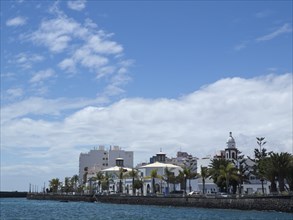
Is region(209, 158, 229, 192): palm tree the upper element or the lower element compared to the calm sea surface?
upper

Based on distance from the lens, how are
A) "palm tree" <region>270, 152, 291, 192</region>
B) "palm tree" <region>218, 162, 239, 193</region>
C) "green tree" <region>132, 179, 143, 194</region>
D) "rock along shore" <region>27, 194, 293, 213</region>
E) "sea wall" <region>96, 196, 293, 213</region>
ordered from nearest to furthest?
"sea wall" <region>96, 196, 293, 213</region> → "rock along shore" <region>27, 194, 293, 213</region> → "palm tree" <region>270, 152, 291, 192</region> → "palm tree" <region>218, 162, 239, 193</region> → "green tree" <region>132, 179, 143, 194</region>

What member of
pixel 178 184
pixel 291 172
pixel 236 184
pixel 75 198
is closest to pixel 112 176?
pixel 75 198

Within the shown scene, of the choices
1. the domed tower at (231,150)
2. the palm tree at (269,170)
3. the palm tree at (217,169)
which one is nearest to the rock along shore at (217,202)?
the palm tree at (269,170)

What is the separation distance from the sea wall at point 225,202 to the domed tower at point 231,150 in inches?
995

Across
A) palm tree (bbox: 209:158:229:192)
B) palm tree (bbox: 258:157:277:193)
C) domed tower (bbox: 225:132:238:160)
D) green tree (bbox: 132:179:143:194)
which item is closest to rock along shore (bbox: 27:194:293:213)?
green tree (bbox: 132:179:143:194)

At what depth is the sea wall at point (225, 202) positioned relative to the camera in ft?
259

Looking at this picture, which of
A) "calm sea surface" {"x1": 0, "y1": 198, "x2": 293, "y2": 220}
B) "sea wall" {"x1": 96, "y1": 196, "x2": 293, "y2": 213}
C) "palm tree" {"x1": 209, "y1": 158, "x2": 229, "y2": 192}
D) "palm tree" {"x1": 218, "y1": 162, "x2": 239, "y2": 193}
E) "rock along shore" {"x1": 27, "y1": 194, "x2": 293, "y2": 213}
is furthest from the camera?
"palm tree" {"x1": 209, "y1": 158, "x2": 229, "y2": 192}

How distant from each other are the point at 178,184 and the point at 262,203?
2251 inches

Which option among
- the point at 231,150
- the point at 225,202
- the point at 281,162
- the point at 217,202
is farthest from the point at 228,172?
the point at 231,150

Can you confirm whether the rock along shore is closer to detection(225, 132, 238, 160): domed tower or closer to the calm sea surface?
the calm sea surface

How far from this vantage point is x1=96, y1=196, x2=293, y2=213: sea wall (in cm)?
7900

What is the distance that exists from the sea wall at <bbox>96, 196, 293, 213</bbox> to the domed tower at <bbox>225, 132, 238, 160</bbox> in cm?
2527

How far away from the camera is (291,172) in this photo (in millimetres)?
90938

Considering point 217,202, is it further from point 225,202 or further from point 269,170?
point 269,170
